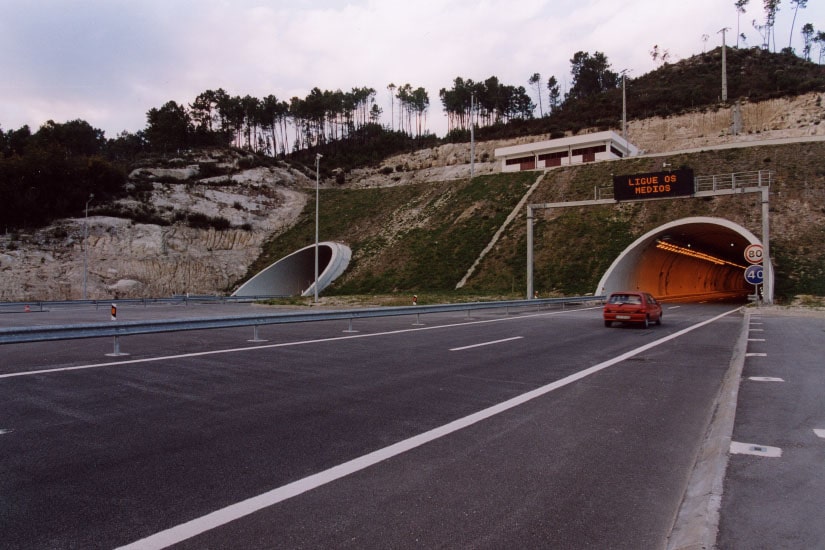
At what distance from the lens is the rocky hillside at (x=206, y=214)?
45250mm

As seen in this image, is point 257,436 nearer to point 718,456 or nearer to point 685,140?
point 718,456

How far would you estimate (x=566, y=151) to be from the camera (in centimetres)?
6306

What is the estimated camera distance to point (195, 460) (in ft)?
16.0

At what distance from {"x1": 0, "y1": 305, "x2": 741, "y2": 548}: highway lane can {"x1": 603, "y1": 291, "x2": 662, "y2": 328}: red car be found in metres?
8.20

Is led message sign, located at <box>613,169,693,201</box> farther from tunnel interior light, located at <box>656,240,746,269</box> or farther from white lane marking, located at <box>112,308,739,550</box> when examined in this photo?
white lane marking, located at <box>112,308,739,550</box>

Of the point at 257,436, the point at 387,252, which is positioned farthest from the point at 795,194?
the point at 257,436

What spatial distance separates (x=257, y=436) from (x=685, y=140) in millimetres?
81559

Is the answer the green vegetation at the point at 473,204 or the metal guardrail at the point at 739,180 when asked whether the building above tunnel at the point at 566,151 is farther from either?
the metal guardrail at the point at 739,180

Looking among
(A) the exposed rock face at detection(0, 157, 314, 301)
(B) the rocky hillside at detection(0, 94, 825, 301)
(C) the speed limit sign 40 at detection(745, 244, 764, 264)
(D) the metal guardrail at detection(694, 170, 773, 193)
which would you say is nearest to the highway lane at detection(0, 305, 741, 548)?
(C) the speed limit sign 40 at detection(745, 244, 764, 264)

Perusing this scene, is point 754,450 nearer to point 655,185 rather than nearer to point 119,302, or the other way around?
point 655,185

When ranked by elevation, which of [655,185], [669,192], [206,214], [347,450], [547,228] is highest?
[206,214]

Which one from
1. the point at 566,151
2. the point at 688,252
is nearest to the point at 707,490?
the point at 688,252

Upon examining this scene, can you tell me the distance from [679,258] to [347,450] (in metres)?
49.5

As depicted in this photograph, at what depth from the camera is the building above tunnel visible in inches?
2319
